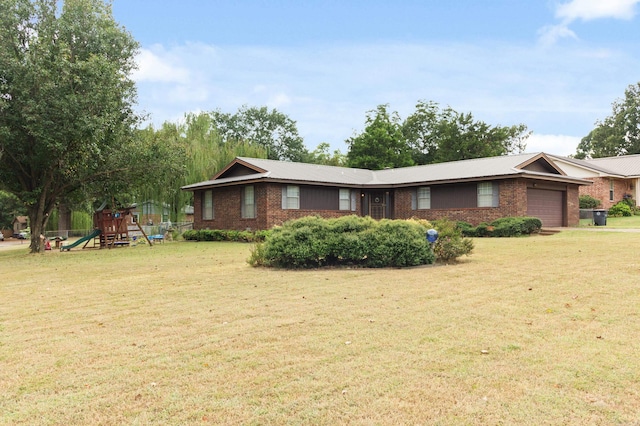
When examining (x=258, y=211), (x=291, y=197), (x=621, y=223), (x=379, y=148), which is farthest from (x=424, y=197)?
(x=379, y=148)

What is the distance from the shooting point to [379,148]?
50219mm

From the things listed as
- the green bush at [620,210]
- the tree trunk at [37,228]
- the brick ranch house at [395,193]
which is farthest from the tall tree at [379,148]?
the tree trunk at [37,228]

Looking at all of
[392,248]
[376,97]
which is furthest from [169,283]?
[376,97]

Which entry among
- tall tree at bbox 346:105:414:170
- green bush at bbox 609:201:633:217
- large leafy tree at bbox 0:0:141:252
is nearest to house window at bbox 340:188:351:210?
large leafy tree at bbox 0:0:141:252

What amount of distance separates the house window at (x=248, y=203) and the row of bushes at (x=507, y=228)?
1018 cm

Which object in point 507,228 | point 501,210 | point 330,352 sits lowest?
point 330,352

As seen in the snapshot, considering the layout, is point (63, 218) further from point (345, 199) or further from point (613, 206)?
point (613, 206)

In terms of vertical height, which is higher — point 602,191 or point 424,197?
point 602,191

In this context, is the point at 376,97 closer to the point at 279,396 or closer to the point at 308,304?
the point at 308,304

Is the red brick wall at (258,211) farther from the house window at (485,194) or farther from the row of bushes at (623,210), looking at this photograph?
the row of bushes at (623,210)

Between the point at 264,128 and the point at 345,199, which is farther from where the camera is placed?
the point at 264,128

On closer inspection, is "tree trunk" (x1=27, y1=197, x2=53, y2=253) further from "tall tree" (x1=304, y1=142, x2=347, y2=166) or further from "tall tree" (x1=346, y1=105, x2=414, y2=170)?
"tall tree" (x1=304, y1=142, x2=347, y2=166)

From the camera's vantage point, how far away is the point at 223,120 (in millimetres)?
61312

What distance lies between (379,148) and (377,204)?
2192 centimetres
